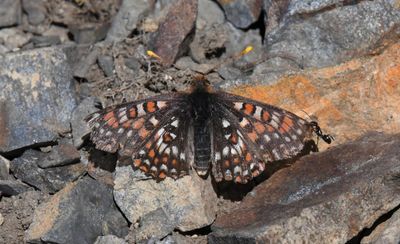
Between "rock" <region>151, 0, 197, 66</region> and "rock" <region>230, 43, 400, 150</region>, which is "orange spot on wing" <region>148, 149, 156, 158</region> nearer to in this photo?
"rock" <region>230, 43, 400, 150</region>

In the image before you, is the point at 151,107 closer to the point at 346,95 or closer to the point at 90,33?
the point at 346,95

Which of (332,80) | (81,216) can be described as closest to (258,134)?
(332,80)

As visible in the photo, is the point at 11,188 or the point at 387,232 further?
the point at 11,188

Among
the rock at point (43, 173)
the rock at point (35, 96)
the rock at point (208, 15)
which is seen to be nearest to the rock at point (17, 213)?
the rock at point (43, 173)

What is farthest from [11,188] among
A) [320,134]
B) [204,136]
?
[320,134]

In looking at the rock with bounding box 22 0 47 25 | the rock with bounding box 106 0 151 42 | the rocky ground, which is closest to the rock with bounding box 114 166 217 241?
the rocky ground

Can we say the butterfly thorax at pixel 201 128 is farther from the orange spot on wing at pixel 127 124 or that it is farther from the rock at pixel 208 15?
the rock at pixel 208 15
